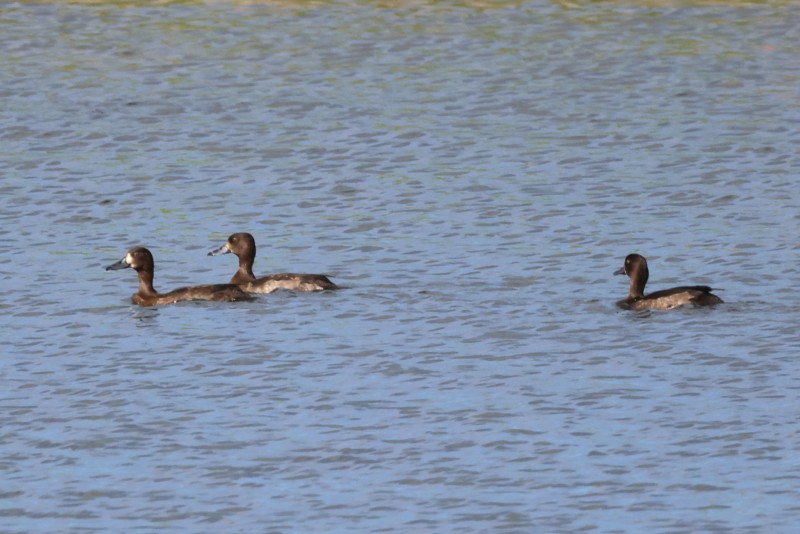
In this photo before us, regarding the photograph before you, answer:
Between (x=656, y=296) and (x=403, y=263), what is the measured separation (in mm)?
3542

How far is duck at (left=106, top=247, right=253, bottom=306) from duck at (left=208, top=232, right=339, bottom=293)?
10.6 inches

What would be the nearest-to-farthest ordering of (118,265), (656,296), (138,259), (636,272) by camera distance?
(656,296) < (636,272) < (138,259) < (118,265)

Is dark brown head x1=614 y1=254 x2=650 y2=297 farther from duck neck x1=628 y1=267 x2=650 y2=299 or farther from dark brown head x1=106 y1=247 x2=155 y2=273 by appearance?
dark brown head x1=106 y1=247 x2=155 y2=273

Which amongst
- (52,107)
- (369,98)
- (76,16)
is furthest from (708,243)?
(76,16)

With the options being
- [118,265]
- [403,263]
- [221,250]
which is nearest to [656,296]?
[403,263]

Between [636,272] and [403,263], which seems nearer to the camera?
[636,272]

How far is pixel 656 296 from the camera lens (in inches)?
796

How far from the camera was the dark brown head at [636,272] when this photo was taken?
20812 millimetres

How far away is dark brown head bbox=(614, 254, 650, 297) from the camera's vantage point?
20812 millimetres

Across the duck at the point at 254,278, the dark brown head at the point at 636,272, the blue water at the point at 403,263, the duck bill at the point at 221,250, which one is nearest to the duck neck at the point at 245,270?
the duck at the point at 254,278

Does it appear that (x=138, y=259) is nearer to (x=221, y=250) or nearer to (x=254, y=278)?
(x=221, y=250)

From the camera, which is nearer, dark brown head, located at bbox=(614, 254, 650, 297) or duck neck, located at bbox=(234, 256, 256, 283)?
dark brown head, located at bbox=(614, 254, 650, 297)

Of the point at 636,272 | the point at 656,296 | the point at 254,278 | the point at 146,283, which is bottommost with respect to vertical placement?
Result: the point at 656,296

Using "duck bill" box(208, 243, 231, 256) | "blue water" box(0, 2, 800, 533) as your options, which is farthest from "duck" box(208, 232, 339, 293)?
"blue water" box(0, 2, 800, 533)
